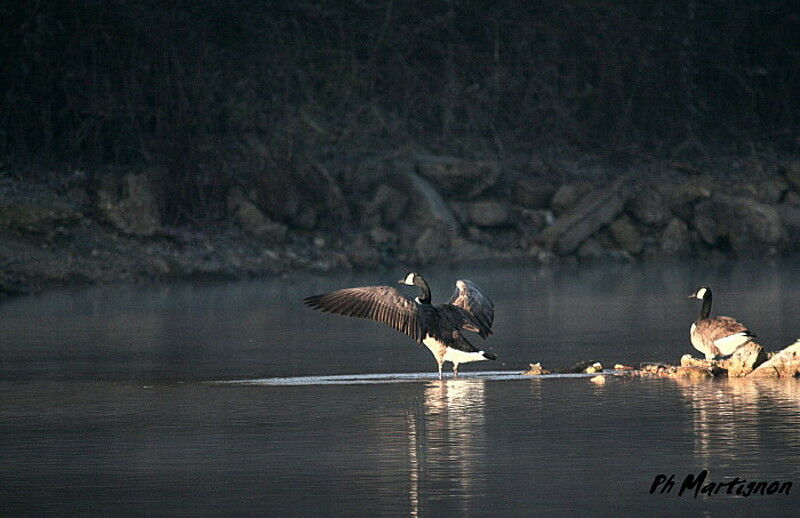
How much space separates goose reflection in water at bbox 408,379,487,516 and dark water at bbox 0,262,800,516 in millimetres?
29

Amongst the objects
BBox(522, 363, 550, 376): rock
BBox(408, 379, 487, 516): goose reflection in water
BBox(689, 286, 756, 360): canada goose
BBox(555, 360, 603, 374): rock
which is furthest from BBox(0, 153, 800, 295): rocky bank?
BBox(408, 379, 487, 516): goose reflection in water

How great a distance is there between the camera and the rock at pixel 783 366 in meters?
15.6

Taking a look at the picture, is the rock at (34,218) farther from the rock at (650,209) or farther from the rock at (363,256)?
the rock at (650,209)

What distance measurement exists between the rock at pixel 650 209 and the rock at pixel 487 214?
130 inches

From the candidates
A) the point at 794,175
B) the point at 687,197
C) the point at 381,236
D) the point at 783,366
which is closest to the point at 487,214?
the point at 381,236

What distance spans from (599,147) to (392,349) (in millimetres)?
27936

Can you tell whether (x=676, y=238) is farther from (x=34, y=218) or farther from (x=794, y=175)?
(x=34, y=218)

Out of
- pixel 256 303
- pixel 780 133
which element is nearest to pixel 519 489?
pixel 256 303

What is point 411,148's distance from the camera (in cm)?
4388

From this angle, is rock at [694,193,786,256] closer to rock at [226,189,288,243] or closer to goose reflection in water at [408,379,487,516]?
rock at [226,189,288,243]

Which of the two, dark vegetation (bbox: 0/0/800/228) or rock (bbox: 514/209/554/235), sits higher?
dark vegetation (bbox: 0/0/800/228)

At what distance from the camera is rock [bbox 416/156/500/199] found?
4134 cm

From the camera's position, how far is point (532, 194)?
1656 inches

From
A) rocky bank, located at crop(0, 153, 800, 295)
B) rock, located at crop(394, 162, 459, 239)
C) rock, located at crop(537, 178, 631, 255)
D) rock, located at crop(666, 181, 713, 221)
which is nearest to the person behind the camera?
rocky bank, located at crop(0, 153, 800, 295)
